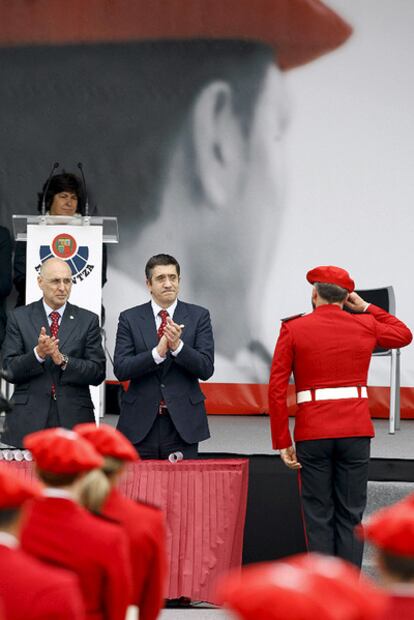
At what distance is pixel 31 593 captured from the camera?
7.61ft

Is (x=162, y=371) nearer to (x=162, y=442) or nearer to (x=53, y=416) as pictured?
(x=162, y=442)

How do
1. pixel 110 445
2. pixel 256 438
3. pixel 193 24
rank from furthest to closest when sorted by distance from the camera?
pixel 193 24, pixel 256 438, pixel 110 445

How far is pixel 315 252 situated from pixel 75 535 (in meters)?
6.33

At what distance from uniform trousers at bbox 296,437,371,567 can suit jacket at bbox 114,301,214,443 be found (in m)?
0.52

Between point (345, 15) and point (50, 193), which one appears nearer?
point (50, 193)

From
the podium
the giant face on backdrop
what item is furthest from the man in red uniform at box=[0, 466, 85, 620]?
the giant face on backdrop

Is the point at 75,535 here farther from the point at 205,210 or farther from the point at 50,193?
the point at 205,210

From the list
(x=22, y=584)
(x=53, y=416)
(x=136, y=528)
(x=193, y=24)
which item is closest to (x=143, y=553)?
(x=136, y=528)

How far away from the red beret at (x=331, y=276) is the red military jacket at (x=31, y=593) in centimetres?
291

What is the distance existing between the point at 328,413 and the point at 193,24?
4506mm

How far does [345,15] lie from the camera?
351 inches

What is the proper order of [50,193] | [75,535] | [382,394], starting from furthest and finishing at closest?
1. [382,394]
2. [50,193]
3. [75,535]

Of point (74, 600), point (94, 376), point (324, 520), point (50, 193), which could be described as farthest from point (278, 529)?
point (74, 600)

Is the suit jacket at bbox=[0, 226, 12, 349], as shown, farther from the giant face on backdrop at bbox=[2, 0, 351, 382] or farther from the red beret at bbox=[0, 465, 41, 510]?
the red beret at bbox=[0, 465, 41, 510]
